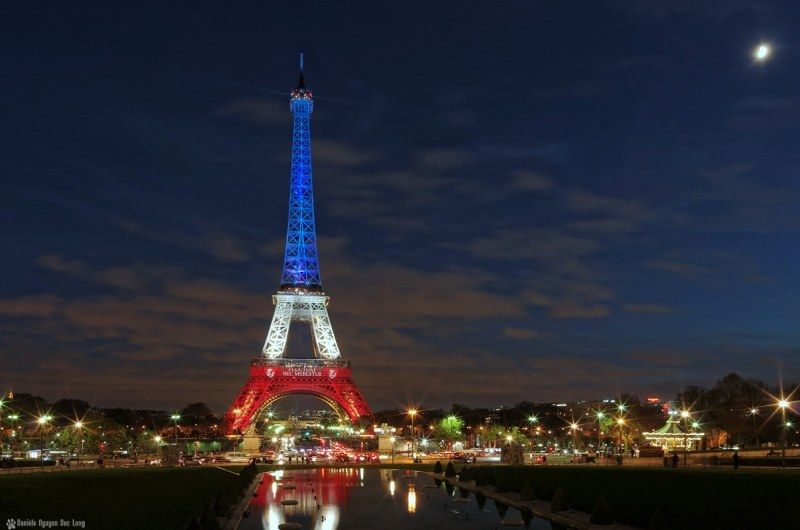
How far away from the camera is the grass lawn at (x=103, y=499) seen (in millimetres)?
24531

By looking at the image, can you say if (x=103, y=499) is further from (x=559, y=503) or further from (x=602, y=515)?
(x=559, y=503)

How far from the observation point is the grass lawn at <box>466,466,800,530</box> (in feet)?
88.6

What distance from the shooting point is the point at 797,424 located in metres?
111

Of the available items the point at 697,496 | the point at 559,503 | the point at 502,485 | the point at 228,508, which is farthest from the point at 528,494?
the point at 228,508

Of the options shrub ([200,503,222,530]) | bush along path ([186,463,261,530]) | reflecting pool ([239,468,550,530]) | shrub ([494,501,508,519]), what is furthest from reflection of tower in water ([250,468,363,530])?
shrub ([494,501,508,519])

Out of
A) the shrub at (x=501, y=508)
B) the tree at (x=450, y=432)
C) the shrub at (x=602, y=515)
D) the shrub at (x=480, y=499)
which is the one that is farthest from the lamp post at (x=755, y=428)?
the shrub at (x=602, y=515)

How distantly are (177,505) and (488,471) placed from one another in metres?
26.4

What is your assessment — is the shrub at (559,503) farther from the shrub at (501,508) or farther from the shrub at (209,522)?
the shrub at (209,522)

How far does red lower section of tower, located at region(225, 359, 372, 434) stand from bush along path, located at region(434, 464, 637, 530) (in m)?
66.8

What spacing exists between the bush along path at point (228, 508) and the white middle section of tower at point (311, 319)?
76.1m

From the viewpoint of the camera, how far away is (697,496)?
30.9 metres

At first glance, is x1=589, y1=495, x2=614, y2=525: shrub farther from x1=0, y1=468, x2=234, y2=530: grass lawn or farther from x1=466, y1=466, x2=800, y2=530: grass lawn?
x1=0, y1=468, x2=234, y2=530: grass lawn

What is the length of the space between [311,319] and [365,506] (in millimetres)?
95643

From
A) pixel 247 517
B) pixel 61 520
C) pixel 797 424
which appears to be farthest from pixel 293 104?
pixel 61 520
